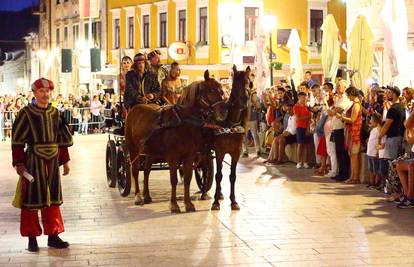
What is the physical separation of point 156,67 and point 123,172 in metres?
1.90

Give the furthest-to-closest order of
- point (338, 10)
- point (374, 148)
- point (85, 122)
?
point (338, 10)
point (85, 122)
point (374, 148)

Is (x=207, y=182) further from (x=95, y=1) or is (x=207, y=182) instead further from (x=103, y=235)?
(x=95, y=1)

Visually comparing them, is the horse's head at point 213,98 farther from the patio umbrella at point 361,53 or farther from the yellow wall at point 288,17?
the yellow wall at point 288,17

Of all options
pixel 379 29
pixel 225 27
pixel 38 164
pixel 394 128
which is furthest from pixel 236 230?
pixel 225 27

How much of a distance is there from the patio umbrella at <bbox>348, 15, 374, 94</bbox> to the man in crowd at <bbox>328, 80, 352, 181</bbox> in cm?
233

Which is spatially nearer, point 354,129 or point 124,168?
point 124,168

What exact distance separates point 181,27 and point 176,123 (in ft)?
91.5

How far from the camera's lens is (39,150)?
30.4 feet

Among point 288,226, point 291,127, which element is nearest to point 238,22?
point 291,127

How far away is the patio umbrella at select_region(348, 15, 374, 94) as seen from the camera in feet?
58.7

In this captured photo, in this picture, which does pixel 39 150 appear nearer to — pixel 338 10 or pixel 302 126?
pixel 302 126

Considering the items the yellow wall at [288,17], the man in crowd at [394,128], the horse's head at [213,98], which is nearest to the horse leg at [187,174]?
the horse's head at [213,98]

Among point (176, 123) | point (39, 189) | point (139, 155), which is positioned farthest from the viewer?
point (139, 155)

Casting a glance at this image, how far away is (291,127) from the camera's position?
18453 mm
